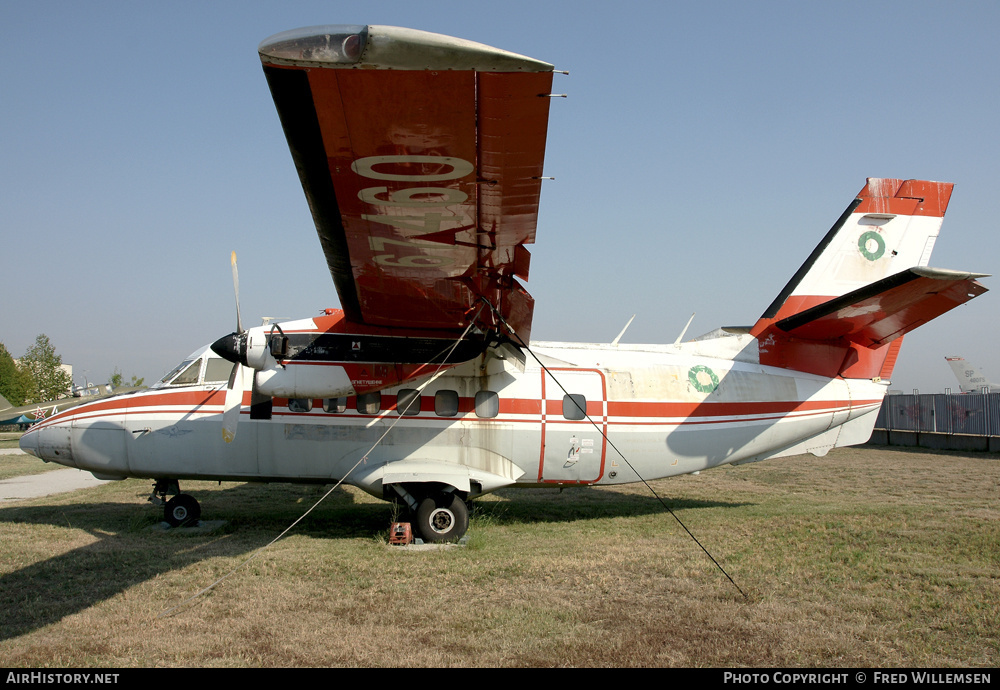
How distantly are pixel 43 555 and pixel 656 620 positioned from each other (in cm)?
723

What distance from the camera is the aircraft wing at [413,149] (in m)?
3.21

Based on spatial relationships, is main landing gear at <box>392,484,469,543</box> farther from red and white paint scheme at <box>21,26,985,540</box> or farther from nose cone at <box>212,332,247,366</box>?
nose cone at <box>212,332,247,366</box>

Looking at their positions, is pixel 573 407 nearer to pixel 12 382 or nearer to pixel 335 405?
pixel 335 405

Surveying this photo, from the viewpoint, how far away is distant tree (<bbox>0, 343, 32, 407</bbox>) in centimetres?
5022

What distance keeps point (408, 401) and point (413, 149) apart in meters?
5.39

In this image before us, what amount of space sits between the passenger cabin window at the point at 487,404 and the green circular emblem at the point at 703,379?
3163 mm

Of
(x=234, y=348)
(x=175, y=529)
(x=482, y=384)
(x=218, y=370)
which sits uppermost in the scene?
(x=234, y=348)

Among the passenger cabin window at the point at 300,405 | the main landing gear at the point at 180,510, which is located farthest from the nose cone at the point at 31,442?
the passenger cabin window at the point at 300,405

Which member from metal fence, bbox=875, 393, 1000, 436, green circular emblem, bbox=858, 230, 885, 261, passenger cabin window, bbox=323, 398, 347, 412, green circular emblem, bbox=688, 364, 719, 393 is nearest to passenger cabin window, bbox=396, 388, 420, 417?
passenger cabin window, bbox=323, 398, 347, 412

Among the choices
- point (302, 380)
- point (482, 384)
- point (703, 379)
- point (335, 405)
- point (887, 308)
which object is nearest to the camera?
point (302, 380)

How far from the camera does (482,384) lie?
938cm

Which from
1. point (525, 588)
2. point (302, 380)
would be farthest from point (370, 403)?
point (525, 588)

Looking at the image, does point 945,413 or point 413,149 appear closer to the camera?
point 413,149

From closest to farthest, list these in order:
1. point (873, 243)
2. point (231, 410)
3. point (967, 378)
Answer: point (231, 410) → point (873, 243) → point (967, 378)
